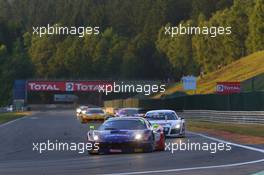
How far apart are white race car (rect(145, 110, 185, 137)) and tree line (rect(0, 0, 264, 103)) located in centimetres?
6487

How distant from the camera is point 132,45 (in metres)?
149

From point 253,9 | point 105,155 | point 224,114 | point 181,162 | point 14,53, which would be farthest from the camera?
point 14,53

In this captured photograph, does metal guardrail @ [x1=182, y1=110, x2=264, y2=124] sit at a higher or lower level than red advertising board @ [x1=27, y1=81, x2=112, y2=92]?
lower

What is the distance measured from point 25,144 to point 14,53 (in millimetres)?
107470

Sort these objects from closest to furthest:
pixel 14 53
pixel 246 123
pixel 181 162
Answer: pixel 181 162 → pixel 246 123 → pixel 14 53

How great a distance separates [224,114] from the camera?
52.4 metres

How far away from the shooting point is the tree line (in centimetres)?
10294

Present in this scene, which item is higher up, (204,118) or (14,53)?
(14,53)

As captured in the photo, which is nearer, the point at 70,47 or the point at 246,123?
the point at 246,123

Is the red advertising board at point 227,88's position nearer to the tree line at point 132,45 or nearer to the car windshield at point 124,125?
the car windshield at point 124,125

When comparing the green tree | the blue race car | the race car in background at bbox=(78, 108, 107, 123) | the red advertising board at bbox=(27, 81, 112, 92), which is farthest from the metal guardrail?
the red advertising board at bbox=(27, 81, 112, 92)

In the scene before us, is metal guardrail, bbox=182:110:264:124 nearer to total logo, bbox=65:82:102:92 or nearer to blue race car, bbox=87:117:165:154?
blue race car, bbox=87:117:165:154

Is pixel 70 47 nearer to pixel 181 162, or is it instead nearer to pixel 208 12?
pixel 208 12

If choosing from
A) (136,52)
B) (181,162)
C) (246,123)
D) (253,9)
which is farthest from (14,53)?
(181,162)
